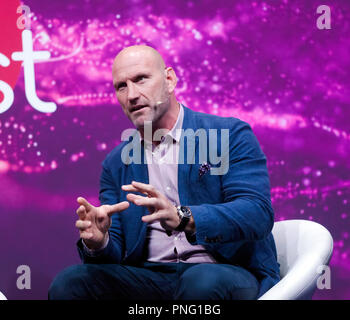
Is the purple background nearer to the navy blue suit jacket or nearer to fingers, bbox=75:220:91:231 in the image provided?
the navy blue suit jacket

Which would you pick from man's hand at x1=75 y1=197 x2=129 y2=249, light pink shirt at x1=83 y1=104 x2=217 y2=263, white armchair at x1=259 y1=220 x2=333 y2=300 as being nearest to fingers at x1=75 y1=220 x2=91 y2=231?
man's hand at x1=75 y1=197 x2=129 y2=249

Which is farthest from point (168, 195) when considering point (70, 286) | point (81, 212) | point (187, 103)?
point (187, 103)

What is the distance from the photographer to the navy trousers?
57.8 inches

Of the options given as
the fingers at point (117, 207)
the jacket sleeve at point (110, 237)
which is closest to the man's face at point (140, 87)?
the jacket sleeve at point (110, 237)

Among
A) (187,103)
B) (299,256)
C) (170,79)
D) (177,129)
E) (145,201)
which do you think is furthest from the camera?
(187,103)

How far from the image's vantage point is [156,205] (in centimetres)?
143

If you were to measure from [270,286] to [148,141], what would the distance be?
2.26 feet

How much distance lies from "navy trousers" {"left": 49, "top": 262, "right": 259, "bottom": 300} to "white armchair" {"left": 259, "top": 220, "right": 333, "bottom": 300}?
11 cm

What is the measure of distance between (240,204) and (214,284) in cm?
26

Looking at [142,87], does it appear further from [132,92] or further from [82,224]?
[82,224]

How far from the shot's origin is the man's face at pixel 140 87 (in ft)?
6.01

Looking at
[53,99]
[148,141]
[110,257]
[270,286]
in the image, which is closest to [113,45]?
[53,99]

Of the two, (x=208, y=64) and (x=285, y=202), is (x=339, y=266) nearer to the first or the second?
(x=285, y=202)
